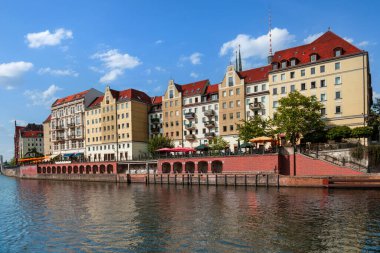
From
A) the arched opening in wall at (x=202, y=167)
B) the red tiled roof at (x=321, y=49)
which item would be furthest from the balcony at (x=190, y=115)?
the red tiled roof at (x=321, y=49)

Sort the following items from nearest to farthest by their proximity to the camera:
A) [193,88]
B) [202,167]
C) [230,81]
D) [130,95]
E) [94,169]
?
[202,167], [230,81], [193,88], [94,169], [130,95]

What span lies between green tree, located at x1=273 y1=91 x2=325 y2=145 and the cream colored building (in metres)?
51.2

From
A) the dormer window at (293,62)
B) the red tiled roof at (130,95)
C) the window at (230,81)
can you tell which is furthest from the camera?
the red tiled roof at (130,95)

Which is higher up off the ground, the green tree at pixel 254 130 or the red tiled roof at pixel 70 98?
the red tiled roof at pixel 70 98

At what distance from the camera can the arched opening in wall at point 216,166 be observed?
2753 inches

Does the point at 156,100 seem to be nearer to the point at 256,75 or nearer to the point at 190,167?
the point at 256,75

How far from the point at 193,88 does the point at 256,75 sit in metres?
21.0

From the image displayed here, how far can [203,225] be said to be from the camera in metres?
28.4

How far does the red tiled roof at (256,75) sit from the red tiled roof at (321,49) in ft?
14.8

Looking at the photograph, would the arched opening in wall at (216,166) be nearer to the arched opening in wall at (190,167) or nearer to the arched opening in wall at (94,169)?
the arched opening in wall at (190,167)

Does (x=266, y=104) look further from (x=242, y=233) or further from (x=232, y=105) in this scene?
(x=242, y=233)

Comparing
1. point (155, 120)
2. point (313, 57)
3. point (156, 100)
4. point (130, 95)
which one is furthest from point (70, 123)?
point (313, 57)

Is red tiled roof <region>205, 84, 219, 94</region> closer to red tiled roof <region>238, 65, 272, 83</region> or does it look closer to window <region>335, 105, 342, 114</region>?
red tiled roof <region>238, 65, 272, 83</region>

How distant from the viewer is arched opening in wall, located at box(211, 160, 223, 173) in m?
69.9
